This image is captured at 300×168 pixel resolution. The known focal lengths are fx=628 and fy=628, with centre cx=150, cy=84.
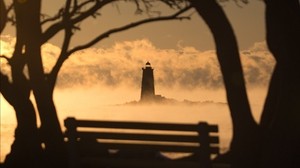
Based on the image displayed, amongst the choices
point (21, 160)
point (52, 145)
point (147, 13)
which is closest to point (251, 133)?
point (52, 145)

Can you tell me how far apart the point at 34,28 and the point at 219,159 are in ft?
17.4

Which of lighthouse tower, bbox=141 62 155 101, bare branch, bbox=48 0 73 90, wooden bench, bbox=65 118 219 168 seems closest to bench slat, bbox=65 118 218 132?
wooden bench, bbox=65 118 219 168

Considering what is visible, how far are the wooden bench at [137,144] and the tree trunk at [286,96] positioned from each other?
0.97 metres

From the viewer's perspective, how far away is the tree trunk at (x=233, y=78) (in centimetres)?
1123

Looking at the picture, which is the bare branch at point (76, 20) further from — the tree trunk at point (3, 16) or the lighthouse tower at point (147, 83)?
the lighthouse tower at point (147, 83)

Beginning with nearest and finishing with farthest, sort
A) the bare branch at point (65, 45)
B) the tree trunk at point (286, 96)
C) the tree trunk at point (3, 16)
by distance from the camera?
the tree trunk at point (286, 96) → the bare branch at point (65, 45) → the tree trunk at point (3, 16)

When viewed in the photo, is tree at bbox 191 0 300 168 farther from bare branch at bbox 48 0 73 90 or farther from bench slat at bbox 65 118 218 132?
bare branch at bbox 48 0 73 90

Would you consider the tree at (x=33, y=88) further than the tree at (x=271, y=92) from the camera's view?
Yes

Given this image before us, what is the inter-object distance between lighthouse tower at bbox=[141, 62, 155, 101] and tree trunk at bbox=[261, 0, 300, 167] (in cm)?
4931

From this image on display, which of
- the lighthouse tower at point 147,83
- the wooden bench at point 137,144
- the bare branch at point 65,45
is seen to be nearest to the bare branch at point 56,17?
the bare branch at point 65,45

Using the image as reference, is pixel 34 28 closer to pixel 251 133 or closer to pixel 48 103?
pixel 48 103

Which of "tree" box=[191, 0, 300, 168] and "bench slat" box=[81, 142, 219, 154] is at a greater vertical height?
"tree" box=[191, 0, 300, 168]

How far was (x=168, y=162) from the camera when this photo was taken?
10867 millimetres

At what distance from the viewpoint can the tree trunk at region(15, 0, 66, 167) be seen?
13594 mm
